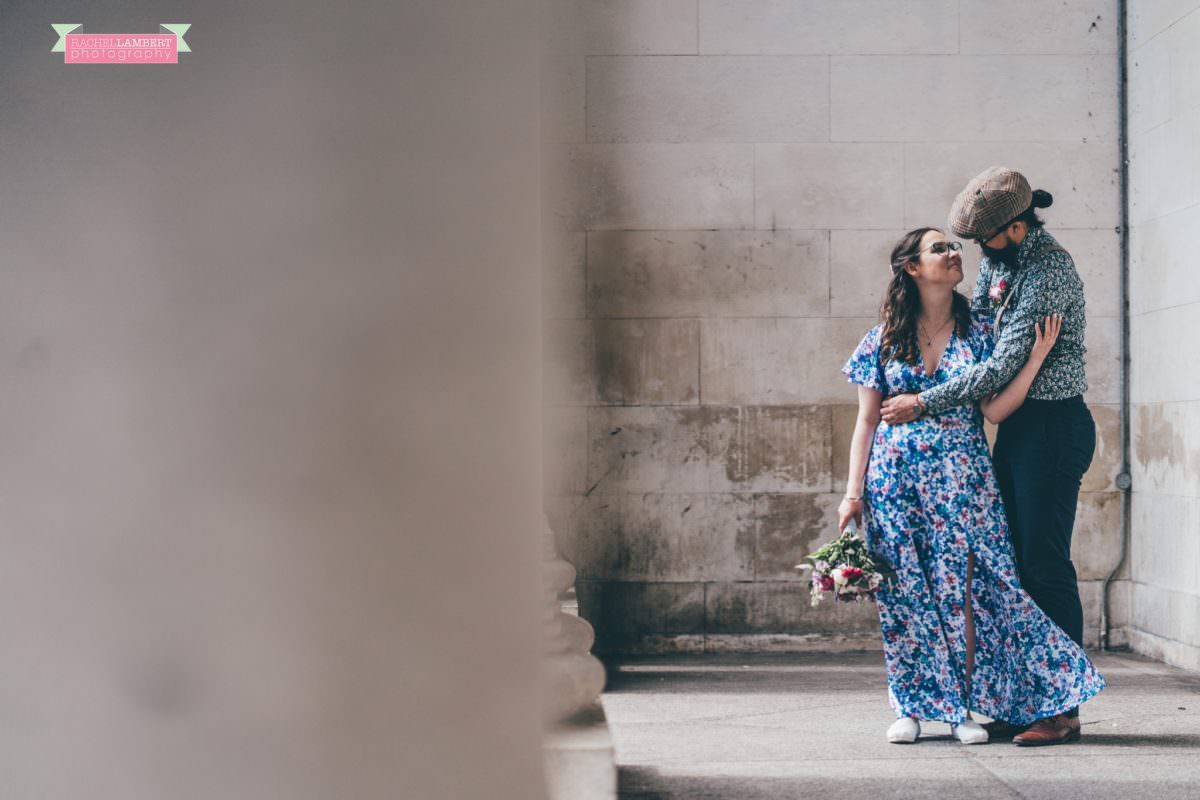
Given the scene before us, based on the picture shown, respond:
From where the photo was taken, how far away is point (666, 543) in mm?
5602

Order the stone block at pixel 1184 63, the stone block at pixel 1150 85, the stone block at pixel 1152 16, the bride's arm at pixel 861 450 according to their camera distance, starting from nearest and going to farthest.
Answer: the bride's arm at pixel 861 450 < the stone block at pixel 1184 63 < the stone block at pixel 1152 16 < the stone block at pixel 1150 85

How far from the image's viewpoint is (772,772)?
3617mm

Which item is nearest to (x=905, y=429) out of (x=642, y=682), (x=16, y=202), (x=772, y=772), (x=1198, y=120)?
(x=772, y=772)

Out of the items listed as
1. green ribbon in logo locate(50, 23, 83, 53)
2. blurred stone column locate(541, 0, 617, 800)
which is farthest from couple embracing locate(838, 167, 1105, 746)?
green ribbon in logo locate(50, 23, 83, 53)

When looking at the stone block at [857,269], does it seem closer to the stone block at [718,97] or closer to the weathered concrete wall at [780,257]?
the weathered concrete wall at [780,257]

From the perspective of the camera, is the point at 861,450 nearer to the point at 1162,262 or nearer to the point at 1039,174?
the point at 1162,262

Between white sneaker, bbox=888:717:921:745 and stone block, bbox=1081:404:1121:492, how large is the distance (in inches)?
83.5

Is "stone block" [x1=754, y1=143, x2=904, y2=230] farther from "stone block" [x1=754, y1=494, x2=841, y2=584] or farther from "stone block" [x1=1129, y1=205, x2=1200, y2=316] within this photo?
"stone block" [x1=754, y1=494, x2=841, y2=584]

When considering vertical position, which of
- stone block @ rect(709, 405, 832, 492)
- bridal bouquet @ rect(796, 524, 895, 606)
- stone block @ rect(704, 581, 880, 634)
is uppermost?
stone block @ rect(709, 405, 832, 492)

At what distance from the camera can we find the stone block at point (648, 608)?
5602 millimetres

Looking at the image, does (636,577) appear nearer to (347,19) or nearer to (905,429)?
(905,429)

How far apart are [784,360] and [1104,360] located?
1416 millimetres

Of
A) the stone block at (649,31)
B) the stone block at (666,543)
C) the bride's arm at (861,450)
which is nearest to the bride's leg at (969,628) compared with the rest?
the bride's arm at (861,450)

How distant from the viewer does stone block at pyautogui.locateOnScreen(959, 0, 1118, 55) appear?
561cm
